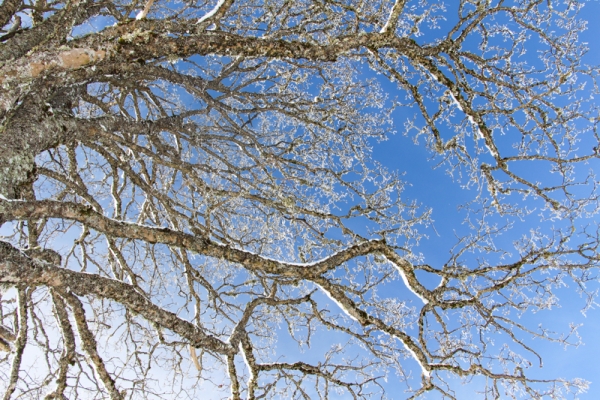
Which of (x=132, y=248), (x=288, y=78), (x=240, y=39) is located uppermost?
(x=288, y=78)

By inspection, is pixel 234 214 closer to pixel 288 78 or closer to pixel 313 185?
pixel 313 185

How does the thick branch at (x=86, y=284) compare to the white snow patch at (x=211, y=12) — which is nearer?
the thick branch at (x=86, y=284)

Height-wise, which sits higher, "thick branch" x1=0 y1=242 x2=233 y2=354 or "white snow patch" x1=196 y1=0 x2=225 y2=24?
"white snow patch" x1=196 y1=0 x2=225 y2=24

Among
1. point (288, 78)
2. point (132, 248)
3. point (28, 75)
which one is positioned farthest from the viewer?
point (132, 248)

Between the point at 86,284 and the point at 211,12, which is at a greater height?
the point at 211,12

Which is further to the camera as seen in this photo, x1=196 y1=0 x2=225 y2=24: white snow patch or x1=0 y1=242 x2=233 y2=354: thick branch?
x1=196 y1=0 x2=225 y2=24: white snow patch

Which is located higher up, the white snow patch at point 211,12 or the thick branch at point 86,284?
the white snow patch at point 211,12

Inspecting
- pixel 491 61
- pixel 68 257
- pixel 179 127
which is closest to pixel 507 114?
pixel 491 61

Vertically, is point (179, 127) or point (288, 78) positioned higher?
point (288, 78)

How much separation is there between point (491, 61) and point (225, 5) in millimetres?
2896

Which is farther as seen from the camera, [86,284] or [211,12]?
[211,12]

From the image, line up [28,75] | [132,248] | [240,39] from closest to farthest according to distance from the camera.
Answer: [28,75]
[240,39]
[132,248]

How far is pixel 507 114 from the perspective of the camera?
4.30m

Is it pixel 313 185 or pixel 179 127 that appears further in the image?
pixel 313 185
